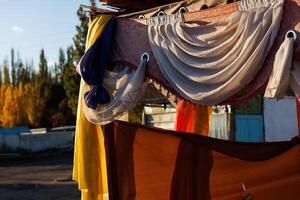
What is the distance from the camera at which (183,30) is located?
4254 millimetres

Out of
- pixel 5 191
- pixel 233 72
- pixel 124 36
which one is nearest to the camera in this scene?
pixel 233 72

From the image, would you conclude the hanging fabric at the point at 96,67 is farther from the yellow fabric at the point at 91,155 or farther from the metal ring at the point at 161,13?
the metal ring at the point at 161,13

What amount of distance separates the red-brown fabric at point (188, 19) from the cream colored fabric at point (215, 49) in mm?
56

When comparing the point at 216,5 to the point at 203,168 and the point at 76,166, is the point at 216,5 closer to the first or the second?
the point at 203,168

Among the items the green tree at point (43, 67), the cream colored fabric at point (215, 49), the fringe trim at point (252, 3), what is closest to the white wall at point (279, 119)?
the cream colored fabric at point (215, 49)

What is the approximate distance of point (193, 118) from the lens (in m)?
5.68

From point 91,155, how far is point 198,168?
3.53ft

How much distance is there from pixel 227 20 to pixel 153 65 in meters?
0.83

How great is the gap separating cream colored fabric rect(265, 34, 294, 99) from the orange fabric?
2078 mm

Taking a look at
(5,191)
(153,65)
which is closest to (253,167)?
(153,65)

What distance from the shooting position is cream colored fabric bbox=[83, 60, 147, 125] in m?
4.46

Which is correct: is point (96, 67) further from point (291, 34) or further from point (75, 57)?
point (75, 57)

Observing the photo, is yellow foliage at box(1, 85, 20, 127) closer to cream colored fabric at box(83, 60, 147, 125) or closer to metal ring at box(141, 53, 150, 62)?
cream colored fabric at box(83, 60, 147, 125)

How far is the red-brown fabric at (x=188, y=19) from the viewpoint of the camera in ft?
12.0
